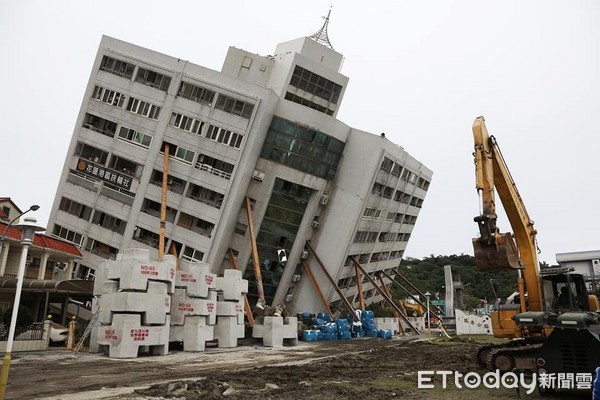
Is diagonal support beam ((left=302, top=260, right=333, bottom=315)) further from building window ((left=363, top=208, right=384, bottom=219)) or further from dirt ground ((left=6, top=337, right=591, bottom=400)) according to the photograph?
dirt ground ((left=6, top=337, right=591, bottom=400))

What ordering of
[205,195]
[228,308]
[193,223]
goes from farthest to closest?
[193,223] → [205,195] → [228,308]

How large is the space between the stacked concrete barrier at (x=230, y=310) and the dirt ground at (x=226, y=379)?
6837 mm

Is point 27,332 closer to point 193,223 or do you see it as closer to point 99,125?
point 193,223

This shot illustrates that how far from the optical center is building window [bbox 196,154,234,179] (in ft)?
126

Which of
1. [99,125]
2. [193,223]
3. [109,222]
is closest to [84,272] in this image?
[109,222]

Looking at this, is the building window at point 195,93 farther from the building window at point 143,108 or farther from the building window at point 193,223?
the building window at point 193,223

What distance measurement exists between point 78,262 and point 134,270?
2183cm

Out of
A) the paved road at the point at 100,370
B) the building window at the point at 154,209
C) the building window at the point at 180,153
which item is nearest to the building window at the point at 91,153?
the building window at the point at 154,209

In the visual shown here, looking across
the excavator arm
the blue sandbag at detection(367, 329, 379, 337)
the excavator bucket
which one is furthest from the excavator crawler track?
the blue sandbag at detection(367, 329, 379, 337)

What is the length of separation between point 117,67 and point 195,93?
8.22 meters

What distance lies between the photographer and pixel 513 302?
18578 millimetres

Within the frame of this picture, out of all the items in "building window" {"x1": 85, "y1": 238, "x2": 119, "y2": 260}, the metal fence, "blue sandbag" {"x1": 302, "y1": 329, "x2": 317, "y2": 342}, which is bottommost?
the metal fence

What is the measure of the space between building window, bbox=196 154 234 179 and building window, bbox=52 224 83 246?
45.3 ft

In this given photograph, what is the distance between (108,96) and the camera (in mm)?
40938
